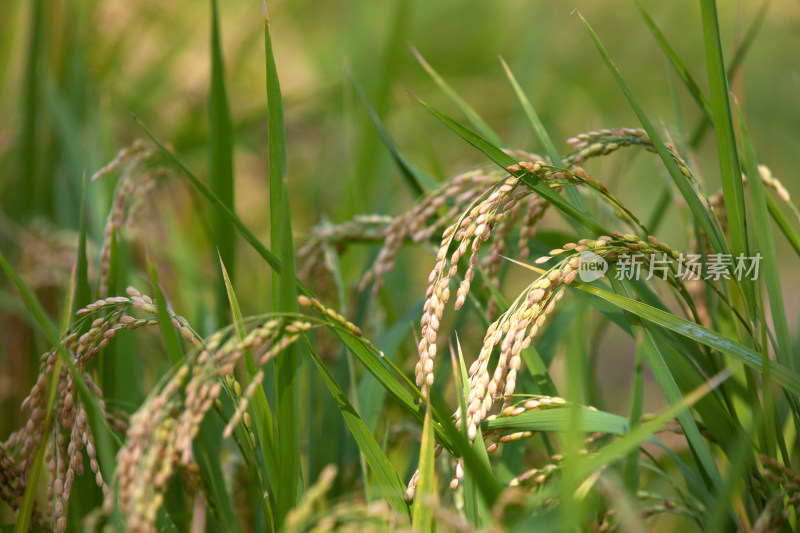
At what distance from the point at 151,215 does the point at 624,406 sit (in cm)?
196

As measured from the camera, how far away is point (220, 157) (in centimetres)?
101

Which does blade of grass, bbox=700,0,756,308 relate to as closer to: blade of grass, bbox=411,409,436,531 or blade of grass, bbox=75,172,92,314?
blade of grass, bbox=411,409,436,531

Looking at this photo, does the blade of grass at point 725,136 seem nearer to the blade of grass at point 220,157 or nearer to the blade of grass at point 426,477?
the blade of grass at point 426,477

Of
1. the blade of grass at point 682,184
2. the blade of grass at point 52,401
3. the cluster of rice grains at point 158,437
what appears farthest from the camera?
the blade of grass at point 682,184

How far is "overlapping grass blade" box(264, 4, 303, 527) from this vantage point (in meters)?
0.65

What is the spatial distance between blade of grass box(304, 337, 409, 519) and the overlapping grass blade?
4 cm

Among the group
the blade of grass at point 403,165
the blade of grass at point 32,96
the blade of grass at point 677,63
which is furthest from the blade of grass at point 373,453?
the blade of grass at point 32,96

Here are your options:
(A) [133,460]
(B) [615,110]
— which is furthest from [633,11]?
(A) [133,460]

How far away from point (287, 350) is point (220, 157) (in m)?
0.45

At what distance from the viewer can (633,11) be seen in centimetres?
340

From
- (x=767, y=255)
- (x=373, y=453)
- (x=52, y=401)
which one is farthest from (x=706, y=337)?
(x=52, y=401)

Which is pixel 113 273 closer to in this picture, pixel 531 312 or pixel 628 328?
pixel 531 312

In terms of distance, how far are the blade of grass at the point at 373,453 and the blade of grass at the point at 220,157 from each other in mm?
364

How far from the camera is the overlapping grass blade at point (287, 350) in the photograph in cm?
65
